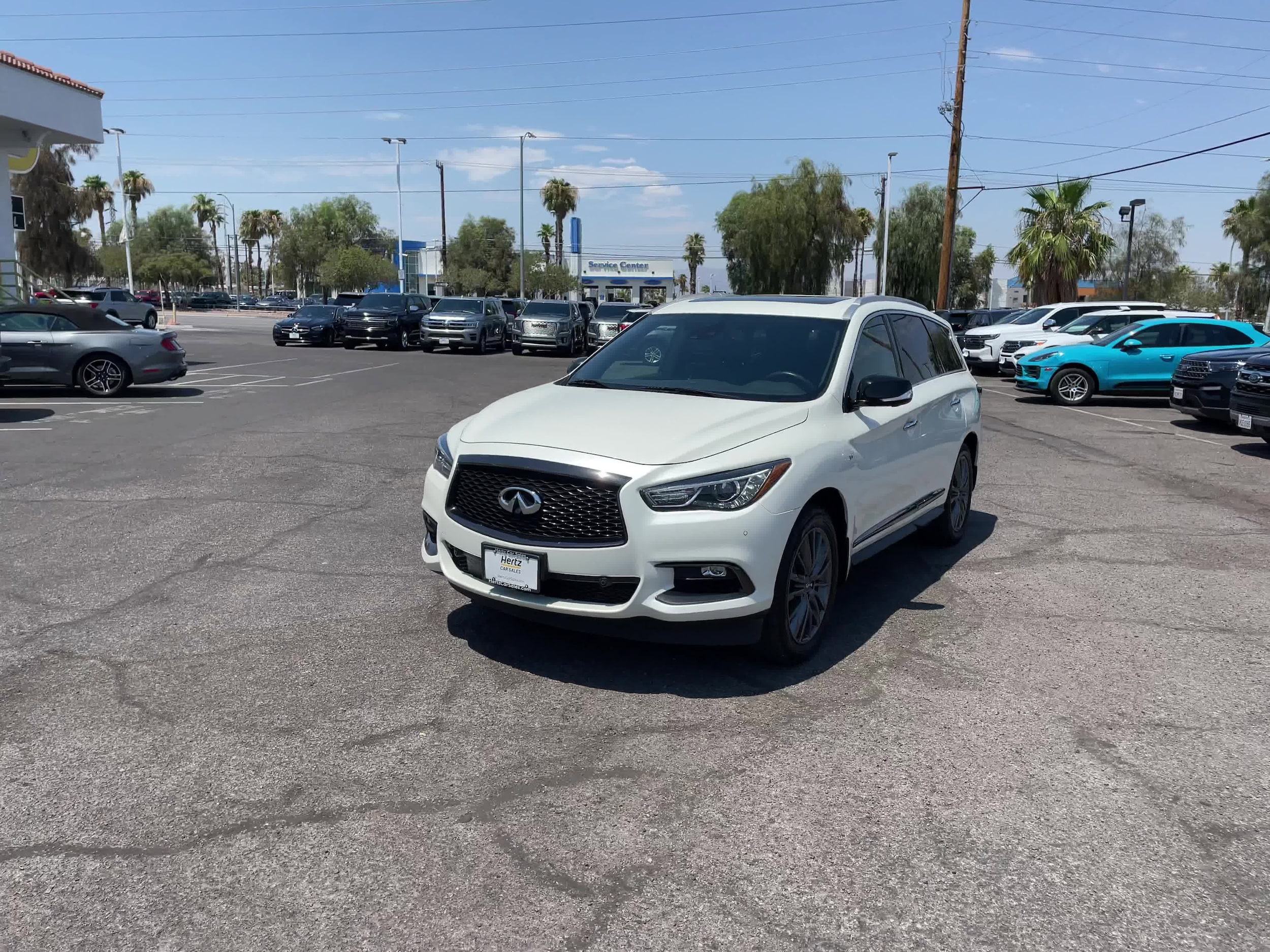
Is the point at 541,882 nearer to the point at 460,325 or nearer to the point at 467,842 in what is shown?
the point at 467,842

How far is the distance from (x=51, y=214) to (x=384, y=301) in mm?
39357

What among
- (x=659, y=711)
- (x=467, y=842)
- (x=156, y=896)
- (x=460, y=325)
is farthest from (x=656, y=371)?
(x=460, y=325)

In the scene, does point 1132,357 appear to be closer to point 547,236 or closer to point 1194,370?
point 1194,370

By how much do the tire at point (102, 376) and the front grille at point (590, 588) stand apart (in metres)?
14.2

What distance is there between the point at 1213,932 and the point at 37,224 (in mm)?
69386

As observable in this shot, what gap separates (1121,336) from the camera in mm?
18516

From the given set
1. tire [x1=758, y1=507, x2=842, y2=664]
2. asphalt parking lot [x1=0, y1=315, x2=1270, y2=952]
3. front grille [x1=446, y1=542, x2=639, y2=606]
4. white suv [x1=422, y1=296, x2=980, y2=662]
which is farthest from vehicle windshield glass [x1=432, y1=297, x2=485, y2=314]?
front grille [x1=446, y1=542, x2=639, y2=606]

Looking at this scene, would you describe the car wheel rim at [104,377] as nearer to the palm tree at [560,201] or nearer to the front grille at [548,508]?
the front grille at [548,508]

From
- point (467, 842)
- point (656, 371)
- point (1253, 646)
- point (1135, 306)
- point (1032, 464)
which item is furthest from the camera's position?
point (1135, 306)

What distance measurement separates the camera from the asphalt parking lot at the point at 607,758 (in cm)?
284

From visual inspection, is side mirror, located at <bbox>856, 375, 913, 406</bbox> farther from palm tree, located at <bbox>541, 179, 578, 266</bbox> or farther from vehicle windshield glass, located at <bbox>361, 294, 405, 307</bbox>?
palm tree, located at <bbox>541, 179, 578, 266</bbox>

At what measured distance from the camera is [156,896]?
2.87 meters

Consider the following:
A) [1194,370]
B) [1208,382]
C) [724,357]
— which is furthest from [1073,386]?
[724,357]

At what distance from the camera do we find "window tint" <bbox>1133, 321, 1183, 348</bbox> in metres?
18.1
